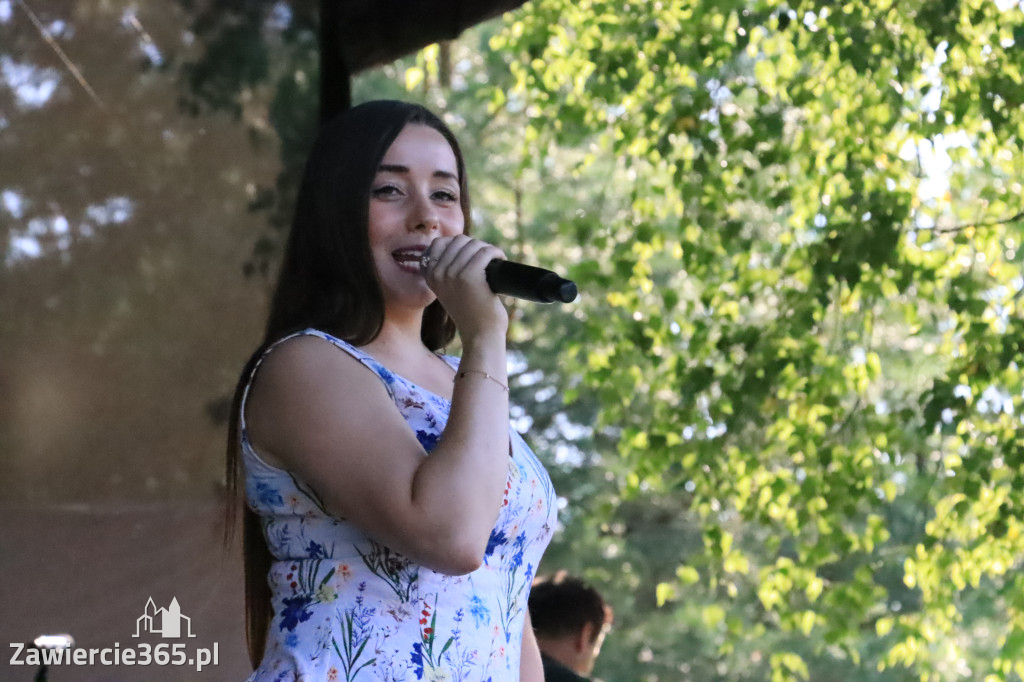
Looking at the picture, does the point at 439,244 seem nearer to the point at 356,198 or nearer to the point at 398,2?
the point at 356,198

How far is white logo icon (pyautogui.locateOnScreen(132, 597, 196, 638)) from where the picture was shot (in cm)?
256

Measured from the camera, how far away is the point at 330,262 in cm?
135

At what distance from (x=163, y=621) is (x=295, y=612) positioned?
154 centimetres

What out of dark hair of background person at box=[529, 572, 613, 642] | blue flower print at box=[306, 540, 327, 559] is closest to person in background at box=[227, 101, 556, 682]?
blue flower print at box=[306, 540, 327, 559]

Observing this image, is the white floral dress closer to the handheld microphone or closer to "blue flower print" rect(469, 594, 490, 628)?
"blue flower print" rect(469, 594, 490, 628)

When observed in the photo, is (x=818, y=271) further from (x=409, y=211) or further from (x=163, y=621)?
(x=409, y=211)

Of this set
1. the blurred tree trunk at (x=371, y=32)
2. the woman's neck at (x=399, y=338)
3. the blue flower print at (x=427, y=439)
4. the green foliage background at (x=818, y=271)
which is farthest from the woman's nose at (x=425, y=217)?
the green foliage background at (x=818, y=271)

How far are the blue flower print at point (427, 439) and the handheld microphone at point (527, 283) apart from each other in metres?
0.17

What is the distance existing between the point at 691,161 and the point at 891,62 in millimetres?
733

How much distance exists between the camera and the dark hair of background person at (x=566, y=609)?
3.33 meters

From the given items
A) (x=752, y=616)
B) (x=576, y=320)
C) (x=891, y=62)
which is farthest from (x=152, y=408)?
(x=752, y=616)

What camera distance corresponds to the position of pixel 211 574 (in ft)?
8.72

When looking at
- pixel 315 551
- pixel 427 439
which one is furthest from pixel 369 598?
pixel 427 439

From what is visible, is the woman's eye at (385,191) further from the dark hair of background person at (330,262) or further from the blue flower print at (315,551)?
the blue flower print at (315,551)
